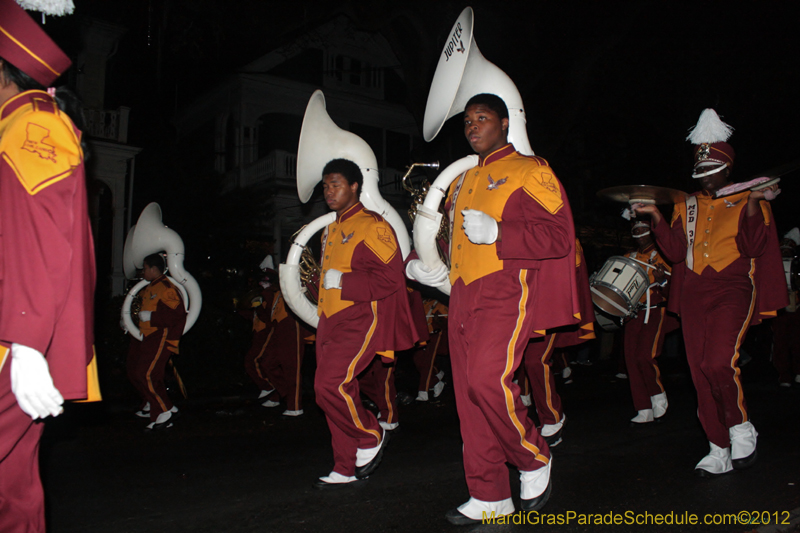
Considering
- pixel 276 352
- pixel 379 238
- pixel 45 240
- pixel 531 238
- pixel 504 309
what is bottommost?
pixel 276 352

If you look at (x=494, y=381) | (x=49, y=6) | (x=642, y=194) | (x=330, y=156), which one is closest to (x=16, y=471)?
(x=49, y=6)

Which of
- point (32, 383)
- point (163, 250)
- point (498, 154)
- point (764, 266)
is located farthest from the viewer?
point (163, 250)

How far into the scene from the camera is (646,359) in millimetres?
6824

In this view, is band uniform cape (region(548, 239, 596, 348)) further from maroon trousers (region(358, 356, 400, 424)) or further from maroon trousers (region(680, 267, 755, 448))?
maroon trousers (region(358, 356, 400, 424))

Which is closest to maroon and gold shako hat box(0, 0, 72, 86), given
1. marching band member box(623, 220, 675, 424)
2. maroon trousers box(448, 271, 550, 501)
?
maroon trousers box(448, 271, 550, 501)

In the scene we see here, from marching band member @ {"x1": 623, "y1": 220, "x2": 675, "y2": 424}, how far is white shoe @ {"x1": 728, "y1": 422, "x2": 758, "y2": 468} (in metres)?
2.04

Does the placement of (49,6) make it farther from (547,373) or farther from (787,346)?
(787,346)

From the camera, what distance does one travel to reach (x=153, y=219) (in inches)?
328

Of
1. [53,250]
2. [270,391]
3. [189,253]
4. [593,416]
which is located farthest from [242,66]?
[53,250]

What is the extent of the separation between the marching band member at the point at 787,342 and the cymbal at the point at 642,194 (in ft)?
22.5

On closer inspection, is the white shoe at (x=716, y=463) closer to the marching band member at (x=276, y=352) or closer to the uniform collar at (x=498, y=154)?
the uniform collar at (x=498, y=154)

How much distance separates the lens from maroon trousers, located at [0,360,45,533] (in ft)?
6.81

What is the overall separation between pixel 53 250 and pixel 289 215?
17449mm

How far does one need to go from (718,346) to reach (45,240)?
4.22m
